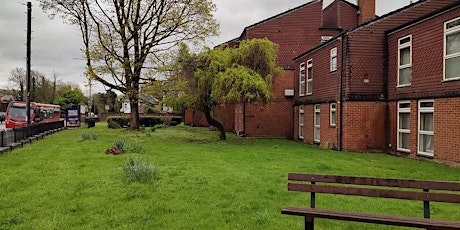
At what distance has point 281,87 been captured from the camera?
26500 millimetres

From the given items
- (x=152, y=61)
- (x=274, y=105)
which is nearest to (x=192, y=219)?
(x=274, y=105)

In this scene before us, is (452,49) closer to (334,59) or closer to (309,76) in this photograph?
(334,59)

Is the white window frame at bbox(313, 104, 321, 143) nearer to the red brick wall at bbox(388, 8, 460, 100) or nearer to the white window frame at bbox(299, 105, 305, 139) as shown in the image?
the white window frame at bbox(299, 105, 305, 139)

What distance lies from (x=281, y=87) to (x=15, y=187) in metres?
20.2

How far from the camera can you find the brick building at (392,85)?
41.8 ft

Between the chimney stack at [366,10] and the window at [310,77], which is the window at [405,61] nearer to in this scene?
the window at [310,77]

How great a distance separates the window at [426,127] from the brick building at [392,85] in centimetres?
3

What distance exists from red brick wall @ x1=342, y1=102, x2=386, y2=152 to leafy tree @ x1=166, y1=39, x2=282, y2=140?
4.39 meters

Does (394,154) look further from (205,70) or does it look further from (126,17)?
(126,17)

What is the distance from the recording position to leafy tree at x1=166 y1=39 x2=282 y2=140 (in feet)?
61.4

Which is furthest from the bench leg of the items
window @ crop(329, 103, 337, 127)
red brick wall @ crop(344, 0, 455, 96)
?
window @ crop(329, 103, 337, 127)

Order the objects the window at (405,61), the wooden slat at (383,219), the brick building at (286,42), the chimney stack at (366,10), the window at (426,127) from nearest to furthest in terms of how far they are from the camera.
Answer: the wooden slat at (383,219) → the window at (426,127) → the window at (405,61) → the chimney stack at (366,10) → the brick building at (286,42)

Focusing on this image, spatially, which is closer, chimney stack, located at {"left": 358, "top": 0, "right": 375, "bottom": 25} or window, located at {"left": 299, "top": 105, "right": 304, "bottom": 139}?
window, located at {"left": 299, "top": 105, "right": 304, "bottom": 139}

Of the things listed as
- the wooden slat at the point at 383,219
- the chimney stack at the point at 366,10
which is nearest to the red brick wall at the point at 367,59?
the chimney stack at the point at 366,10
